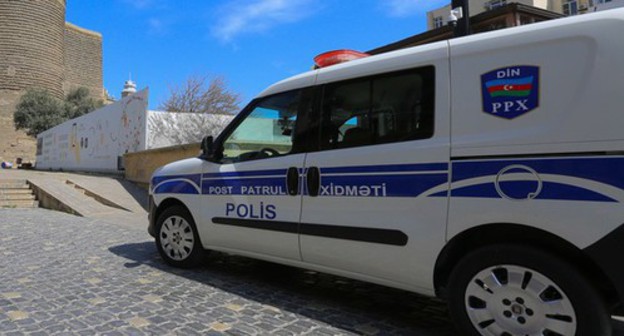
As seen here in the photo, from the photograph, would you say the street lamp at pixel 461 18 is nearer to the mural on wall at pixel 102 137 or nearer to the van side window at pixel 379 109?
the van side window at pixel 379 109

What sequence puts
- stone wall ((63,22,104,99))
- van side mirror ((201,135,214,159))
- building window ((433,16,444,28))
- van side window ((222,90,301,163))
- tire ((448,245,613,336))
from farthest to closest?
stone wall ((63,22,104,99))
building window ((433,16,444,28))
van side mirror ((201,135,214,159))
van side window ((222,90,301,163))
tire ((448,245,613,336))

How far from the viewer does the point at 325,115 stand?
4.08 m

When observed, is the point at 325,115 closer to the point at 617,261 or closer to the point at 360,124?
the point at 360,124

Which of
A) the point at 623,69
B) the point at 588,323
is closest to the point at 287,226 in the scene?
the point at 588,323

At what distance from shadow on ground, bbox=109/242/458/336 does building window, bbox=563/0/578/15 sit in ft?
120

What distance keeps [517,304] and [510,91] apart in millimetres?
1340

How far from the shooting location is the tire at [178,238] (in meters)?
5.20

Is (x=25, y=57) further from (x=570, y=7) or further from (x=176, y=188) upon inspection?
(x=176, y=188)

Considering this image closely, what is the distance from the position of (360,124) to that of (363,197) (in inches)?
23.7

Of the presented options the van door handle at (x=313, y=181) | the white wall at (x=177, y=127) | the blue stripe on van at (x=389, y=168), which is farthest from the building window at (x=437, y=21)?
the blue stripe on van at (x=389, y=168)

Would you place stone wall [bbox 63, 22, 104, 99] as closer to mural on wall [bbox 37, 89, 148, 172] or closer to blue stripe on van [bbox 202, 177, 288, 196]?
mural on wall [bbox 37, 89, 148, 172]

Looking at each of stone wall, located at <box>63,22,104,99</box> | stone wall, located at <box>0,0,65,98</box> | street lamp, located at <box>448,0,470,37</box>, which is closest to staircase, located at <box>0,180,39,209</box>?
street lamp, located at <box>448,0,470,37</box>

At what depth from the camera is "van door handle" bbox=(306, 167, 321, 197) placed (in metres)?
3.90

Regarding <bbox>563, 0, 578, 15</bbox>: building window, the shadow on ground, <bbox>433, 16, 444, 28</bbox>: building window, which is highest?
<bbox>433, 16, 444, 28</bbox>: building window
